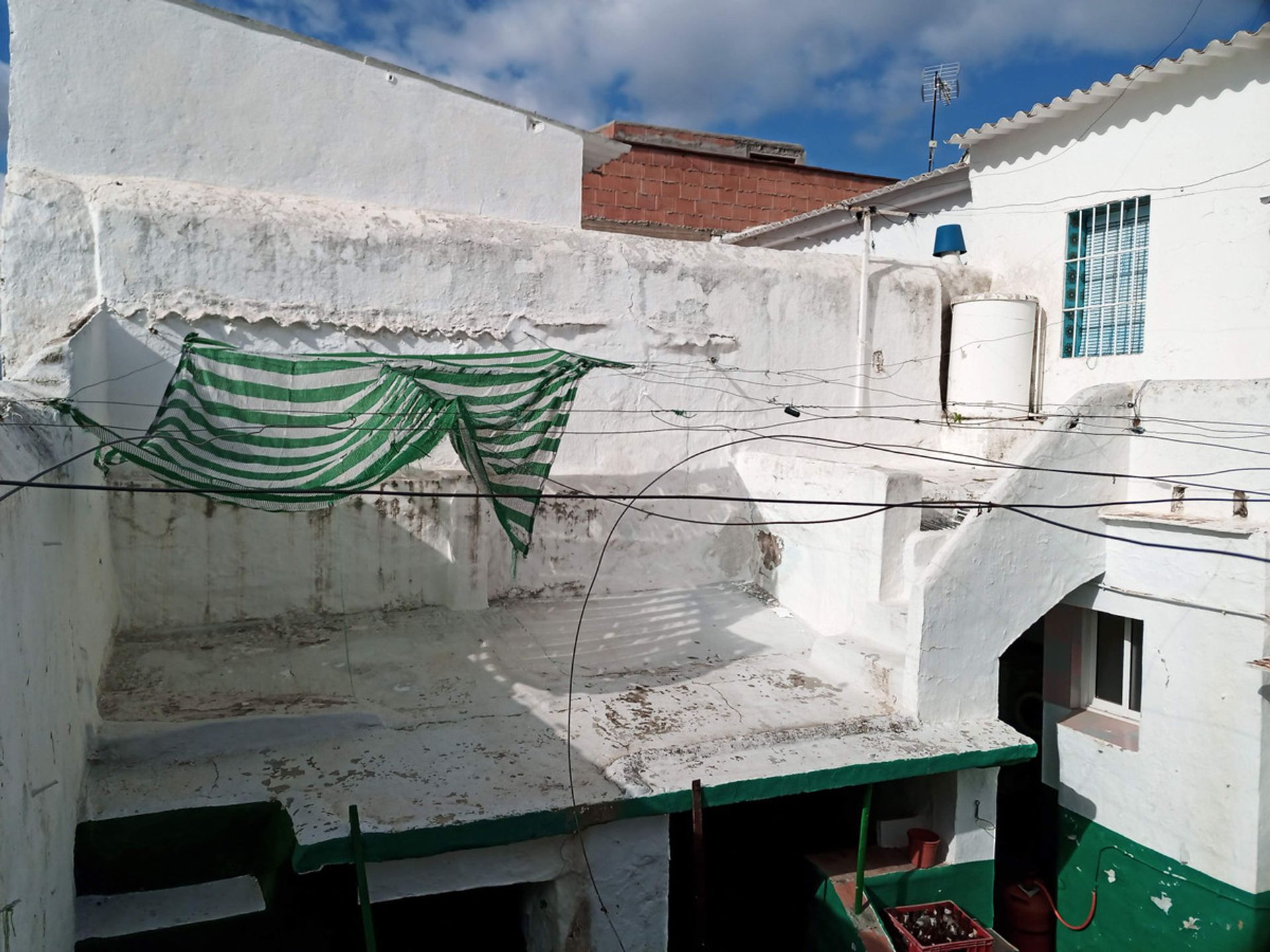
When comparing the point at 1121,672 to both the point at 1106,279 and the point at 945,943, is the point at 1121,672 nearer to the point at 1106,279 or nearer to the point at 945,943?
the point at 945,943

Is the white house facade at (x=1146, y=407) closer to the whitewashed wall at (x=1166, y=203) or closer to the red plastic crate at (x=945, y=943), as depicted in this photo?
the whitewashed wall at (x=1166, y=203)

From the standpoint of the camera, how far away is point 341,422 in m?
5.51

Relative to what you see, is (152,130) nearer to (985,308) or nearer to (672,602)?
(672,602)

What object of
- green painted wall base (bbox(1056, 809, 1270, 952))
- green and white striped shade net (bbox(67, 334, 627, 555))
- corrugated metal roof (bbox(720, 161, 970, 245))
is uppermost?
corrugated metal roof (bbox(720, 161, 970, 245))

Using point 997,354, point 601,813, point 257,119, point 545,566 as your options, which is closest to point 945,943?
point 601,813

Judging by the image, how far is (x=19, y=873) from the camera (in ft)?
9.86

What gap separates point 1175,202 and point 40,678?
30.7ft

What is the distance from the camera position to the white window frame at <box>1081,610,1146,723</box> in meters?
7.16

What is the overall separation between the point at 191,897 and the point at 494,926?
2.05 m

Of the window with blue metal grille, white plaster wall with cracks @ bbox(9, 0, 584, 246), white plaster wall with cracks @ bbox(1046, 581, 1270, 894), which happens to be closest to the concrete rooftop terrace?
white plaster wall with cracks @ bbox(1046, 581, 1270, 894)

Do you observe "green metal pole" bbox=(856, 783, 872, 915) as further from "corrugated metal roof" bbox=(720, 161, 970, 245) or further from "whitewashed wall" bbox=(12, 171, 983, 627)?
"corrugated metal roof" bbox=(720, 161, 970, 245)

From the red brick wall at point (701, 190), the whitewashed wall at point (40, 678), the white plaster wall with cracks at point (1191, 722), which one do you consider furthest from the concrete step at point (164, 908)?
the red brick wall at point (701, 190)

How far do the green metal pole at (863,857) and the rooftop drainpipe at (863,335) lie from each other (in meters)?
4.76

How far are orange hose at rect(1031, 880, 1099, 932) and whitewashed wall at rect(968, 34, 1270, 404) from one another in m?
4.68
